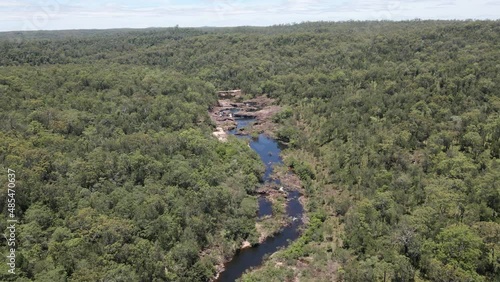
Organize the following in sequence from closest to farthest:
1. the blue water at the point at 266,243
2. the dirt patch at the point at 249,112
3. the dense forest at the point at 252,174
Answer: the dense forest at the point at 252,174 → the blue water at the point at 266,243 → the dirt patch at the point at 249,112

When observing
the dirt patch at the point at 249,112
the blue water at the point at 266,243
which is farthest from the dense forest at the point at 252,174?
the dirt patch at the point at 249,112

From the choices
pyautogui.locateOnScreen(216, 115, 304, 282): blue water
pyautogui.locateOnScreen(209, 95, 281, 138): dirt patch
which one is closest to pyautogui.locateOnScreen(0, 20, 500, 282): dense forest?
pyautogui.locateOnScreen(216, 115, 304, 282): blue water

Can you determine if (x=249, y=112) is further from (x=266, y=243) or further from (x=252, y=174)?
(x=266, y=243)

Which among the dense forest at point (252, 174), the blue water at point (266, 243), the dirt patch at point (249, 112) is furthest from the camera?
the dirt patch at point (249, 112)

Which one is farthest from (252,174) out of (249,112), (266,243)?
(249,112)

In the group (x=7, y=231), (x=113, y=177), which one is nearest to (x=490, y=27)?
(x=113, y=177)

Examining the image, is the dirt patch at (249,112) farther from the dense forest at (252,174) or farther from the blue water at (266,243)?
the blue water at (266,243)

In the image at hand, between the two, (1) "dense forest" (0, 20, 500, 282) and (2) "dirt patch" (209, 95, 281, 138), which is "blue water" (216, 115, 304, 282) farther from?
(2) "dirt patch" (209, 95, 281, 138)

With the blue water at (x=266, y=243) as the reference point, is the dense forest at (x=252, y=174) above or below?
above
